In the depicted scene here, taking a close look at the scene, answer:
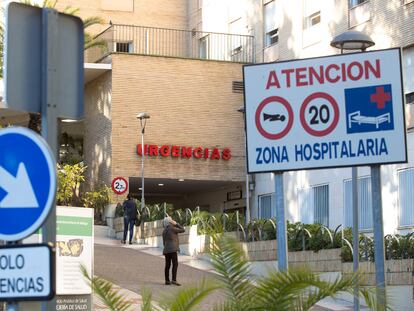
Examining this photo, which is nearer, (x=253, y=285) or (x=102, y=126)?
(x=253, y=285)

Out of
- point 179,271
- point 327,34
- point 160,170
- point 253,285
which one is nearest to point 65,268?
point 253,285

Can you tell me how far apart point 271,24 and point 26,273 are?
3816 cm

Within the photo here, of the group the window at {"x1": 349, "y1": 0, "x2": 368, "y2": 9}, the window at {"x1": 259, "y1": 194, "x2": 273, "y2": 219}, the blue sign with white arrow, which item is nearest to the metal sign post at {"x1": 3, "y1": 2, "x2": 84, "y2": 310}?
the blue sign with white arrow

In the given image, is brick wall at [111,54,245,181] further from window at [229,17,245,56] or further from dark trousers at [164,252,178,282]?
dark trousers at [164,252,178,282]

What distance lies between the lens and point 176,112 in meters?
44.3

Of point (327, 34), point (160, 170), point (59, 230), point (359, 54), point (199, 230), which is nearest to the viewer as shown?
point (359, 54)

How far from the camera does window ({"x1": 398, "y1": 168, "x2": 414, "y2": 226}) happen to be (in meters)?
32.5

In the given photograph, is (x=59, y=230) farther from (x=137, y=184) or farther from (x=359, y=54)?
(x=137, y=184)

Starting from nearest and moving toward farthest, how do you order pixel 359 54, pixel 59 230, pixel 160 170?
pixel 359 54 → pixel 59 230 → pixel 160 170

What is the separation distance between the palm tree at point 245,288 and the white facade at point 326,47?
25776 millimetres

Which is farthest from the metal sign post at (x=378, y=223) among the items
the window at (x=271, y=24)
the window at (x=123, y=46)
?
the window at (x=123, y=46)

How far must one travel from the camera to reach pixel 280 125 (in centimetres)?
1025

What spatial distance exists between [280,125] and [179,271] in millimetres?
18021

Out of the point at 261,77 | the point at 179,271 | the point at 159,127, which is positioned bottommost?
the point at 179,271
